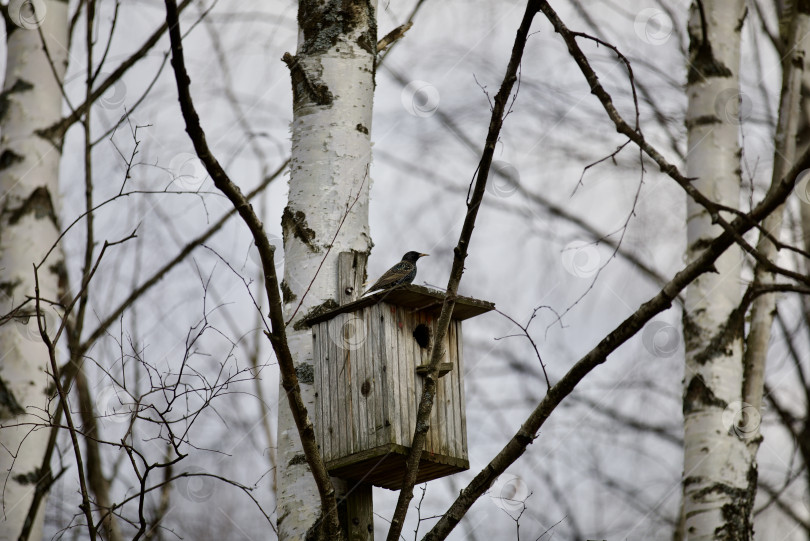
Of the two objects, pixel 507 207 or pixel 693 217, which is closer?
pixel 693 217

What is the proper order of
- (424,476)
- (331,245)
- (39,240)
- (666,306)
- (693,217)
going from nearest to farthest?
(666,306), (331,245), (424,476), (39,240), (693,217)

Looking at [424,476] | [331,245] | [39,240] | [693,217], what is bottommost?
[424,476]

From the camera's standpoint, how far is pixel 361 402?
3684mm

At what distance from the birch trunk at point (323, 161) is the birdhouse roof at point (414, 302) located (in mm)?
101

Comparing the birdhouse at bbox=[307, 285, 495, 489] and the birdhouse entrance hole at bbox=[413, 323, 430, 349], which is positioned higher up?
the birdhouse entrance hole at bbox=[413, 323, 430, 349]

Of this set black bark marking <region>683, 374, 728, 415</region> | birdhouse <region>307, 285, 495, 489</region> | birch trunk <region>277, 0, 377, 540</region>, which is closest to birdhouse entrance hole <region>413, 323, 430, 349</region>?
birdhouse <region>307, 285, 495, 489</region>

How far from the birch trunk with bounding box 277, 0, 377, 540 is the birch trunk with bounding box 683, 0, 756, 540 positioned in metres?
1.66

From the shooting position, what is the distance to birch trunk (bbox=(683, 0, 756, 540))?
4355 mm

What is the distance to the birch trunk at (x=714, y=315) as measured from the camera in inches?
171

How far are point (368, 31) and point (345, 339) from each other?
1362 millimetres

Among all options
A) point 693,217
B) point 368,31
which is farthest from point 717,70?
point 368,31

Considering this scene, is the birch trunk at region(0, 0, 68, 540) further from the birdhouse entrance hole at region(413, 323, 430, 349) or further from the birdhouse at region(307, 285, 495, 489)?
the birdhouse entrance hole at region(413, 323, 430, 349)

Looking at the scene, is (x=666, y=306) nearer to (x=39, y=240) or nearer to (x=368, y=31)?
(x=368, y=31)

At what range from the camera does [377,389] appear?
12.1ft
